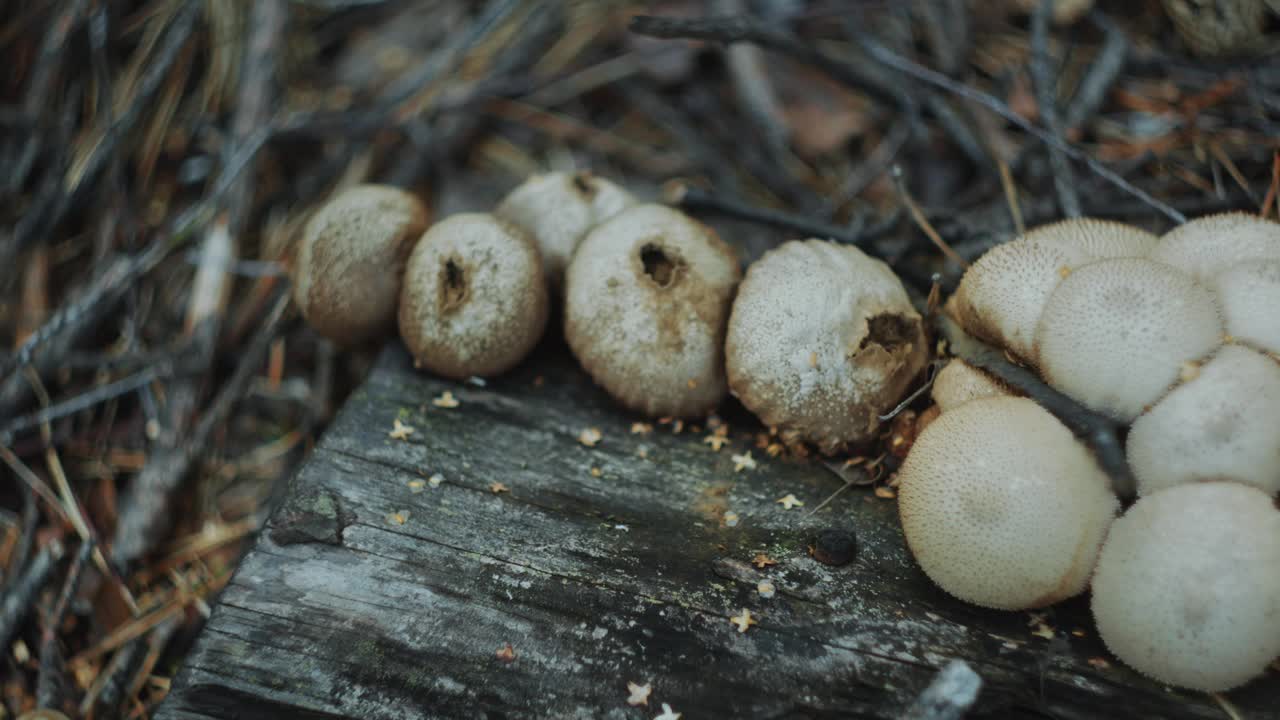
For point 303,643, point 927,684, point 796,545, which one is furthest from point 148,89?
point 927,684

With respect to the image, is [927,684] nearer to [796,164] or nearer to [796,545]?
[796,545]

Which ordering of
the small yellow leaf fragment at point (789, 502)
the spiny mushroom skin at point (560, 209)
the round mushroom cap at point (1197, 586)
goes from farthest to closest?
1. the spiny mushroom skin at point (560, 209)
2. the small yellow leaf fragment at point (789, 502)
3. the round mushroom cap at point (1197, 586)

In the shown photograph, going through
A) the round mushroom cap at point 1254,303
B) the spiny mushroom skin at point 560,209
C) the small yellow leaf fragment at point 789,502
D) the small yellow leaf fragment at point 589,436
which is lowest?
the small yellow leaf fragment at point 789,502

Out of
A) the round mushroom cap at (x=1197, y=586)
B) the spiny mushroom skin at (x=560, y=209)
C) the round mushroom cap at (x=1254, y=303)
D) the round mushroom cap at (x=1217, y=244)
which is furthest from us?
the spiny mushroom skin at (x=560, y=209)

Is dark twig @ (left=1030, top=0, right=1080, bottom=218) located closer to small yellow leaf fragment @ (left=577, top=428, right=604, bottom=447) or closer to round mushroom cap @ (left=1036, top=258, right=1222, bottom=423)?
round mushroom cap @ (left=1036, top=258, right=1222, bottom=423)

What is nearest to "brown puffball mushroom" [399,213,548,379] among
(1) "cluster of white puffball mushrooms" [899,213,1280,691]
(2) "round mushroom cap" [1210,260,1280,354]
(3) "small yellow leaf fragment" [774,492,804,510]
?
(3) "small yellow leaf fragment" [774,492,804,510]

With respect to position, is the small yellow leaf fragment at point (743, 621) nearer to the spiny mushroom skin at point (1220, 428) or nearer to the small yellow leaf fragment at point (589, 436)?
the small yellow leaf fragment at point (589, 436)

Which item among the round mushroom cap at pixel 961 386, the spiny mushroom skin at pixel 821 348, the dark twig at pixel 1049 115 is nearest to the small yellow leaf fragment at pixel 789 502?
the spiny mushroom skin at pixel 821 348
